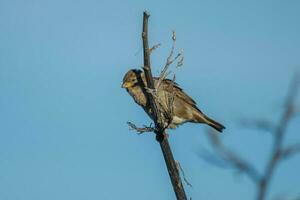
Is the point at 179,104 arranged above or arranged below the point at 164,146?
above

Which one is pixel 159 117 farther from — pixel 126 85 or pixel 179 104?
pixel 179 104

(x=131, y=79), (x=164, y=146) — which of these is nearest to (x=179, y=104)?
(x=131, y=79)

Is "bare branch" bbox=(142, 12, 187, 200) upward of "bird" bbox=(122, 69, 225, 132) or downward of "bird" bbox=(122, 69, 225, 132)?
downward

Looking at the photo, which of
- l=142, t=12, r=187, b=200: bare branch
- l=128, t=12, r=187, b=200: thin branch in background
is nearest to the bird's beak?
l=128, t=12, r=187, b=200: thin branch in background

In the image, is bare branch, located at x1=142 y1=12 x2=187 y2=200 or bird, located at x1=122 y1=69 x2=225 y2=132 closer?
bare branch, located at x1=142 y1=12 x2=187 y2=200

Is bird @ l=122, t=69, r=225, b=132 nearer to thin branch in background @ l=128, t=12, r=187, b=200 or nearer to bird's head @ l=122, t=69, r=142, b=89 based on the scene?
bird's head @ l=122, t=69, r=142, b=89

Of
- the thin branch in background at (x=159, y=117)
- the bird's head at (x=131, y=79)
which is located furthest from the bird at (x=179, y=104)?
the thin branch in background at (x=159, y=117)

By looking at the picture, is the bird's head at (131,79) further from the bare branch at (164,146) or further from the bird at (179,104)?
the bare branch at (164,146)

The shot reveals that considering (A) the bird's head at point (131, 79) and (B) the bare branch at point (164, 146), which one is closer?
(B) the bare branch at point (164, 146)

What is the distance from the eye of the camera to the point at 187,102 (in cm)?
1145

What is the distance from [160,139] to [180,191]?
3.37 feet

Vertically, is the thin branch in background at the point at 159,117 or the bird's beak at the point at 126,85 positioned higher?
the bird's beak at the point at 126,85

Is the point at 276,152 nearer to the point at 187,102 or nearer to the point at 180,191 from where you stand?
the point at 180,191

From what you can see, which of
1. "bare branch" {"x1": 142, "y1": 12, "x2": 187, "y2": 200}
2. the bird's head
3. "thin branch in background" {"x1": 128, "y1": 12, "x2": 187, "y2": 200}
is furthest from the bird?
"bare branch" {"x1": 142, "y1": 12, "x2": 187, "y2": 200}
